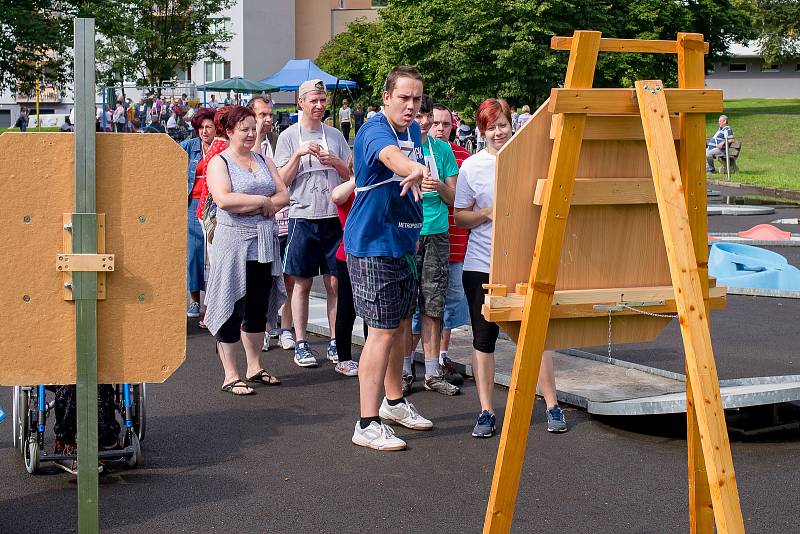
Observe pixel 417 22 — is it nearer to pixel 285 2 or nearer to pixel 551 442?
pixel 285 2

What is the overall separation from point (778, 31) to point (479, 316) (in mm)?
80833

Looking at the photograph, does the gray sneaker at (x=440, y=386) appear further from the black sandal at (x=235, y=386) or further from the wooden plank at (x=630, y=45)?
the wooden plank at (x=630, y=45)

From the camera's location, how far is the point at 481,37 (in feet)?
185

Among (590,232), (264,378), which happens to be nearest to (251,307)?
(264,378)

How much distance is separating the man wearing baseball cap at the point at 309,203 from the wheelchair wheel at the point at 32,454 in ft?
10.2

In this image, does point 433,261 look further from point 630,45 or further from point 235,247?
point 630,45

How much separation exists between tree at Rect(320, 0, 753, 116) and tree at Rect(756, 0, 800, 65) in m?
20.3

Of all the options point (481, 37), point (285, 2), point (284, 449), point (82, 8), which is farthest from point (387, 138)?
point (285, 2)

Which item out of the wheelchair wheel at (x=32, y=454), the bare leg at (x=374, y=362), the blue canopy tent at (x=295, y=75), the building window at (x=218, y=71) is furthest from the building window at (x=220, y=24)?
the wheelchair wheel at (x=32, y=454)

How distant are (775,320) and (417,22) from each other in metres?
50.2

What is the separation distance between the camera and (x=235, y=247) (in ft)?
26.3

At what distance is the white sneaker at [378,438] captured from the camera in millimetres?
6598

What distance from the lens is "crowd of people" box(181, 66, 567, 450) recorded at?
6.47 metres

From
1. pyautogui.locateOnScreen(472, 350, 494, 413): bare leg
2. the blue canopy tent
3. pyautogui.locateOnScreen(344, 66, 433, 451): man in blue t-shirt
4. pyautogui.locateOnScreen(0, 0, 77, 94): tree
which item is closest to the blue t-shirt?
pyautogui.locateOnScreen(344, 66, 433, 451): man in blue t-shirt
